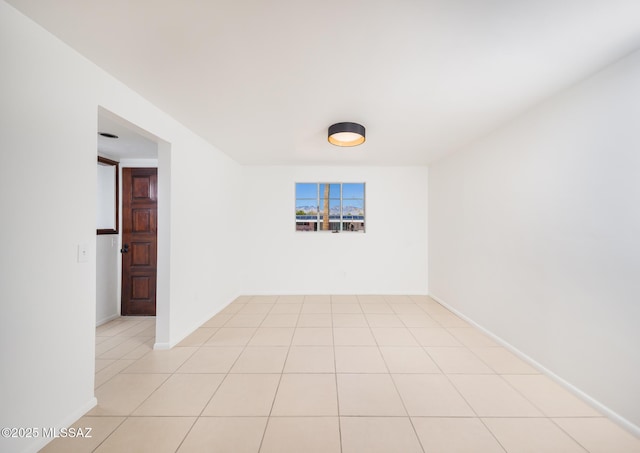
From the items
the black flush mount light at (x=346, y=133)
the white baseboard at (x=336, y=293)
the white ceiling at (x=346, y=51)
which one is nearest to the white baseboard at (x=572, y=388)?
the white baseboard at (x=336, y=293)

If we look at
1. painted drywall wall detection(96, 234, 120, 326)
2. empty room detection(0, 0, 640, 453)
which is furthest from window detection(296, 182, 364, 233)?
painted drywall wall detection(96, 234, 120, 326)

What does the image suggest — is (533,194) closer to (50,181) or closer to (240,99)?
(240,99)

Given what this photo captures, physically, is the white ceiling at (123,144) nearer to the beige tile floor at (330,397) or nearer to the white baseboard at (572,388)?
the beige tile floor at (330,397)

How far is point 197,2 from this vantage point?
124cm

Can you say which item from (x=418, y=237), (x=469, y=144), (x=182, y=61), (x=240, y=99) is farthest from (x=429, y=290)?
(x=182, y=61)

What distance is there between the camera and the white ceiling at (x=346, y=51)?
129cm

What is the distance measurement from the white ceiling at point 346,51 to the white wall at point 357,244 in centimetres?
216

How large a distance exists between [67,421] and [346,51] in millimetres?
3086

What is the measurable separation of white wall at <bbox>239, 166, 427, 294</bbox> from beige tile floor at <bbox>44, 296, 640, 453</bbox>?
64.2 inches

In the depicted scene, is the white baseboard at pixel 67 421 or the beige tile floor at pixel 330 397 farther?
the beige tile floor at pixel 330 397

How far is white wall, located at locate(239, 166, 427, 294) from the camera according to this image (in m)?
4.73

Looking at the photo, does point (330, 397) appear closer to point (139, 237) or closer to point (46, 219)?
point (46, 219)

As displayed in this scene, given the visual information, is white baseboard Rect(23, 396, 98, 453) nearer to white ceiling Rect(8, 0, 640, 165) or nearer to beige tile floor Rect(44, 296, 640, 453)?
beige tile floor Rect(44, 296, 640, 453)

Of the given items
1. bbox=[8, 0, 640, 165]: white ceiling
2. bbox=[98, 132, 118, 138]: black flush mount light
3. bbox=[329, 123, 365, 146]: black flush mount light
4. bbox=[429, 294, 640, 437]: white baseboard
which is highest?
bbox=[8, 0, 640, 165]: white ceiling
